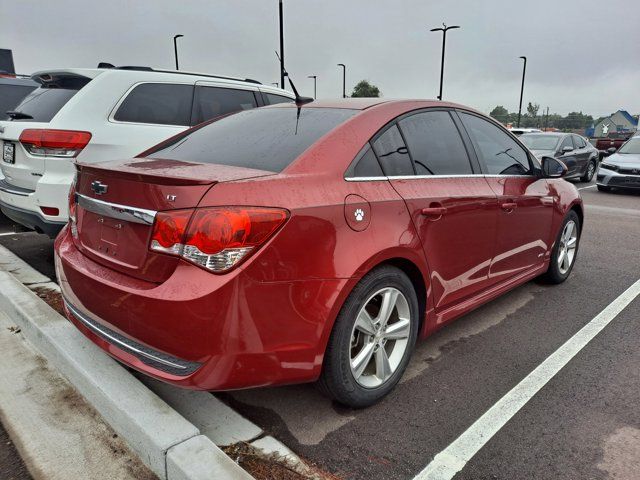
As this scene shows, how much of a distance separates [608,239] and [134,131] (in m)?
6.26

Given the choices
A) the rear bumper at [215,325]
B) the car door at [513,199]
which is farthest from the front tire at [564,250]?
the rear bumper at [215,325]

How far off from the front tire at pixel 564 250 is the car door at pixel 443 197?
1.48 m

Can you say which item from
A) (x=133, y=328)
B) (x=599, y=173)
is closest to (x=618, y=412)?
(x=133, y=328)

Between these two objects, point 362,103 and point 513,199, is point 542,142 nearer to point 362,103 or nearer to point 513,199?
point 513,199

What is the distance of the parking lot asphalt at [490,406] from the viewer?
7.52ft

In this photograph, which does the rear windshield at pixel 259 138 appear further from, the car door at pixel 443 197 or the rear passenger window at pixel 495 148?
the rear passenger window at pixel 495 148

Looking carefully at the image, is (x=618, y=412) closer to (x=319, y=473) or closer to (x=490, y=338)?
(x=490, y=338)

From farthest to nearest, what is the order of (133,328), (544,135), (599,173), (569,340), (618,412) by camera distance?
(544,135), (599,173), (569,340), (618,412), (133,328)

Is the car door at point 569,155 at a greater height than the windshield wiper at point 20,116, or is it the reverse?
the windshield wiper at point 20,116

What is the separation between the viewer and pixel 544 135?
14.4 m

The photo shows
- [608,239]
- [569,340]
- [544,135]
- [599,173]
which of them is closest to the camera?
[569,340]

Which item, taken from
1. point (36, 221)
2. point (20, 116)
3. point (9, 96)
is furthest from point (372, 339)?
point (9, 96)

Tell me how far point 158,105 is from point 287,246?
3.68m

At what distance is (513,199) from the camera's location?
364 centimetres
